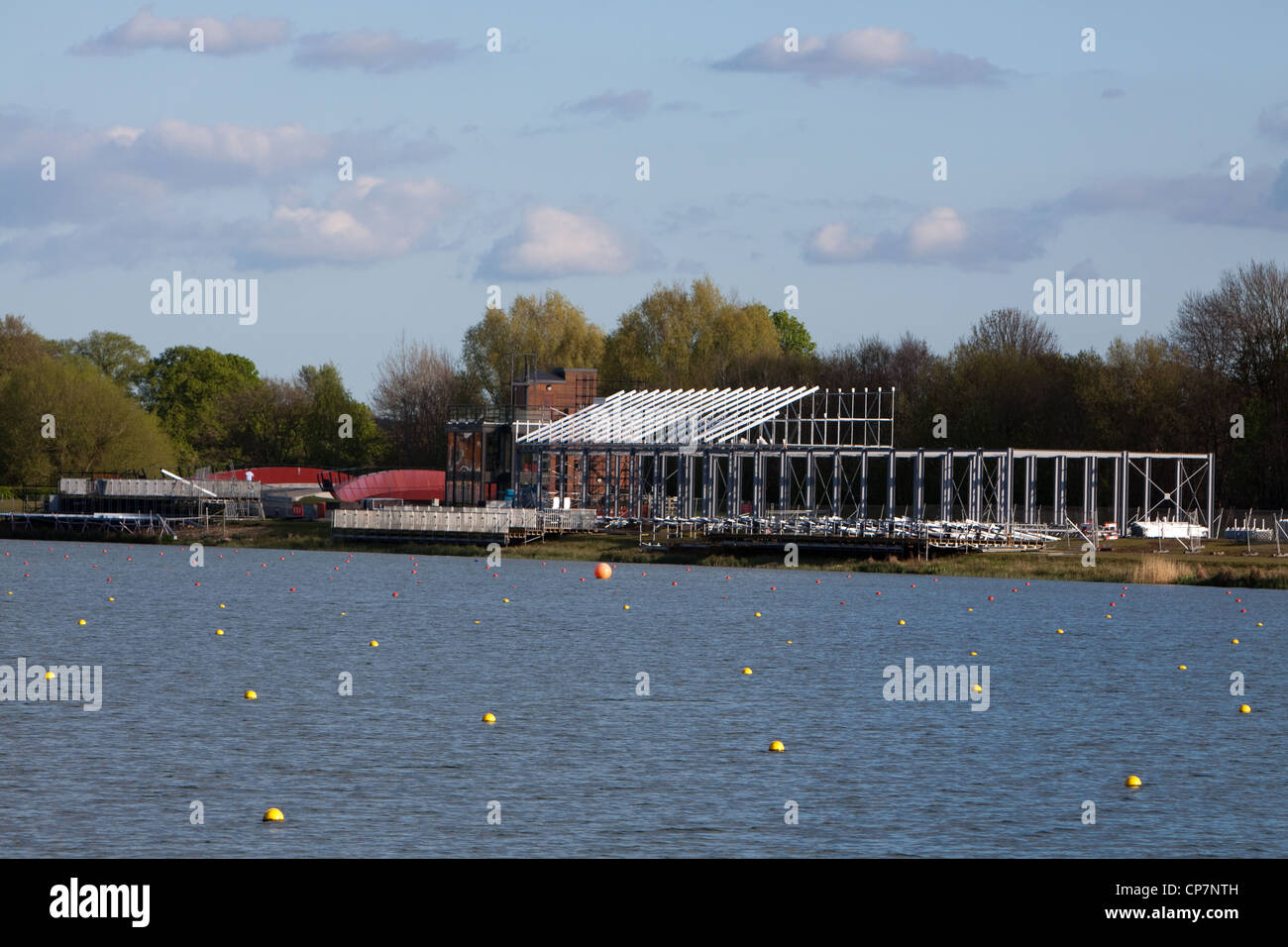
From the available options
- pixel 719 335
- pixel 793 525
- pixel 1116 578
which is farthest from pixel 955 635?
pixel 719 335

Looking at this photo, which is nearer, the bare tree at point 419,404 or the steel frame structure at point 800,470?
the steel frame structure at point 800,470

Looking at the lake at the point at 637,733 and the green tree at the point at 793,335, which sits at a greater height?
the green tree at the point at 793,335

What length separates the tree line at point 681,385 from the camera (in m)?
86.3

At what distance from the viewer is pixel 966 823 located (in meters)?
20.4

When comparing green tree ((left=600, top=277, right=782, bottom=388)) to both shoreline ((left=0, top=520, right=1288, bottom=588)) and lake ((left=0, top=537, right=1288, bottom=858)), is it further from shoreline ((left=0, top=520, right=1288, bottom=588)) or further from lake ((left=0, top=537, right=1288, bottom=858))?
lake ((left=0, top=537, right=1288, bottom=858))

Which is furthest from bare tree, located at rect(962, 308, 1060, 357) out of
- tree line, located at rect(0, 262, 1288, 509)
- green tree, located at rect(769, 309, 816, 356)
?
green tree, located at rect(769, 309, 816, 356)

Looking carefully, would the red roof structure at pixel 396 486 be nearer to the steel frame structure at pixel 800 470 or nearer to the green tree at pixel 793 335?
the steel frame structure at pixel 800 470

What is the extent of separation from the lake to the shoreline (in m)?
9.39

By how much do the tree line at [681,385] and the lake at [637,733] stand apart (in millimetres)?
37278

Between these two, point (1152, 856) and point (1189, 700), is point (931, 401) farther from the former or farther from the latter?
point (1152, 856)

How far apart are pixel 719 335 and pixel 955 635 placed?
274 feet

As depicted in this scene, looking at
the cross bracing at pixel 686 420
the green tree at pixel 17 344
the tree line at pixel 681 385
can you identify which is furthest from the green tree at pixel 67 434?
the cross bracing at pixel 686 420

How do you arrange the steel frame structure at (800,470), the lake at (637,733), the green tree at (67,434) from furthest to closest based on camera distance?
1. the green tree at (67,434)
2. the steel frame structure at (800,470)
3. the lake at (637,733)

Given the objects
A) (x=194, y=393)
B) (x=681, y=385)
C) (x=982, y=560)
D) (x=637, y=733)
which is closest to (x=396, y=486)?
(x=681, y=385)
